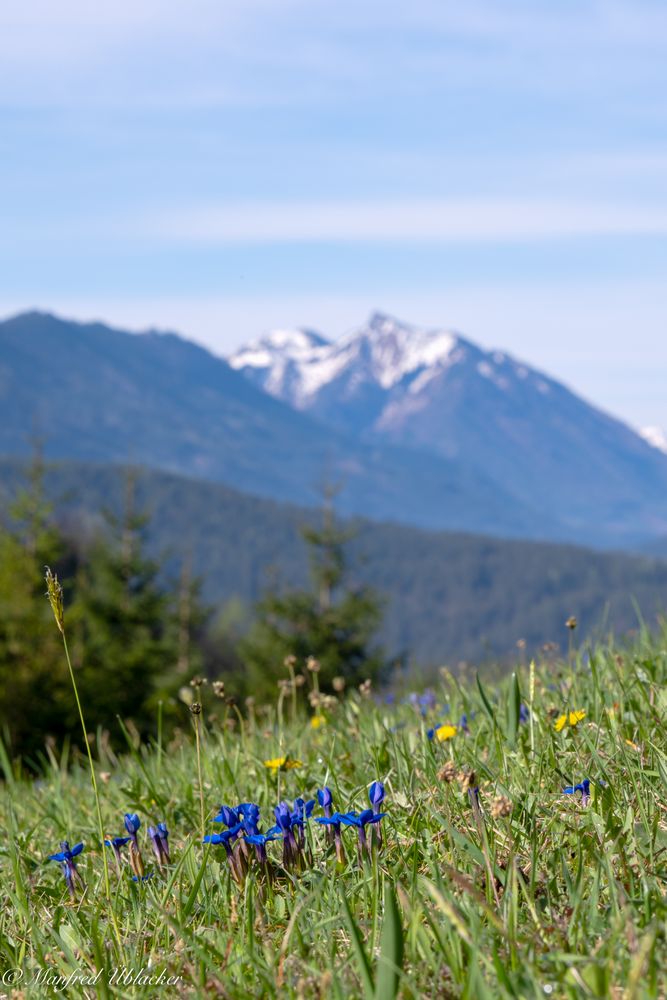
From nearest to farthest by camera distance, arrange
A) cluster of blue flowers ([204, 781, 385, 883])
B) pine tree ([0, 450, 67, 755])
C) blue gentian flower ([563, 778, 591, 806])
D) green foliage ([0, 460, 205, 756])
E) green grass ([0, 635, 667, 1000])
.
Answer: green grass ([0, 635, 667, 1000]) < cluster of blue flowers ([204, 781, 385, 883]) < blue gentian flower ([563, 778, 591, 806]) < pine tree ([0, 450, 67, 755]) < green foliage ([0, 460, 205, 756])

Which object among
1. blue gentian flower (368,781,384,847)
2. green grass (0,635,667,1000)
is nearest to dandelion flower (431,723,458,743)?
green grass (0,635,667,1000)

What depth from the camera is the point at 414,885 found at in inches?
89.0

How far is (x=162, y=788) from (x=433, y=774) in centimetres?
123

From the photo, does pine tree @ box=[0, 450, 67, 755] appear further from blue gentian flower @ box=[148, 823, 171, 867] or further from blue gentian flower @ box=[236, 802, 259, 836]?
blue gentian flower @ box=[236, 802, 259, 836]

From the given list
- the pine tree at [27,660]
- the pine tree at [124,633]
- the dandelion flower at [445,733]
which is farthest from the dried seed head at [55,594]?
the pine tree at [124,633]

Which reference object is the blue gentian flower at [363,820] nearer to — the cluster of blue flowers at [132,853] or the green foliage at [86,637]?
the cluster of blue flowers at [132,853]

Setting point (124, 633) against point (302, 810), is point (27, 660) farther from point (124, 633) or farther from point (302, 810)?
point (302, 810)

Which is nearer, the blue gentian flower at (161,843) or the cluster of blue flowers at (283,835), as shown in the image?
the cluster of blue flowers at (283,835)

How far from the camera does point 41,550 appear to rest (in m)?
38.1

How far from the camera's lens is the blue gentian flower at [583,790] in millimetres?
2533

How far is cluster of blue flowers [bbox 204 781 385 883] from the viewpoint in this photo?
2393mm

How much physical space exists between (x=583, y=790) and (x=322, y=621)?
45.8 meters

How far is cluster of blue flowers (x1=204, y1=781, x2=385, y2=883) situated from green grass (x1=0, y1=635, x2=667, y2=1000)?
0.04 m

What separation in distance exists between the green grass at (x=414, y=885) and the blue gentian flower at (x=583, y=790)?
23 millimetres
